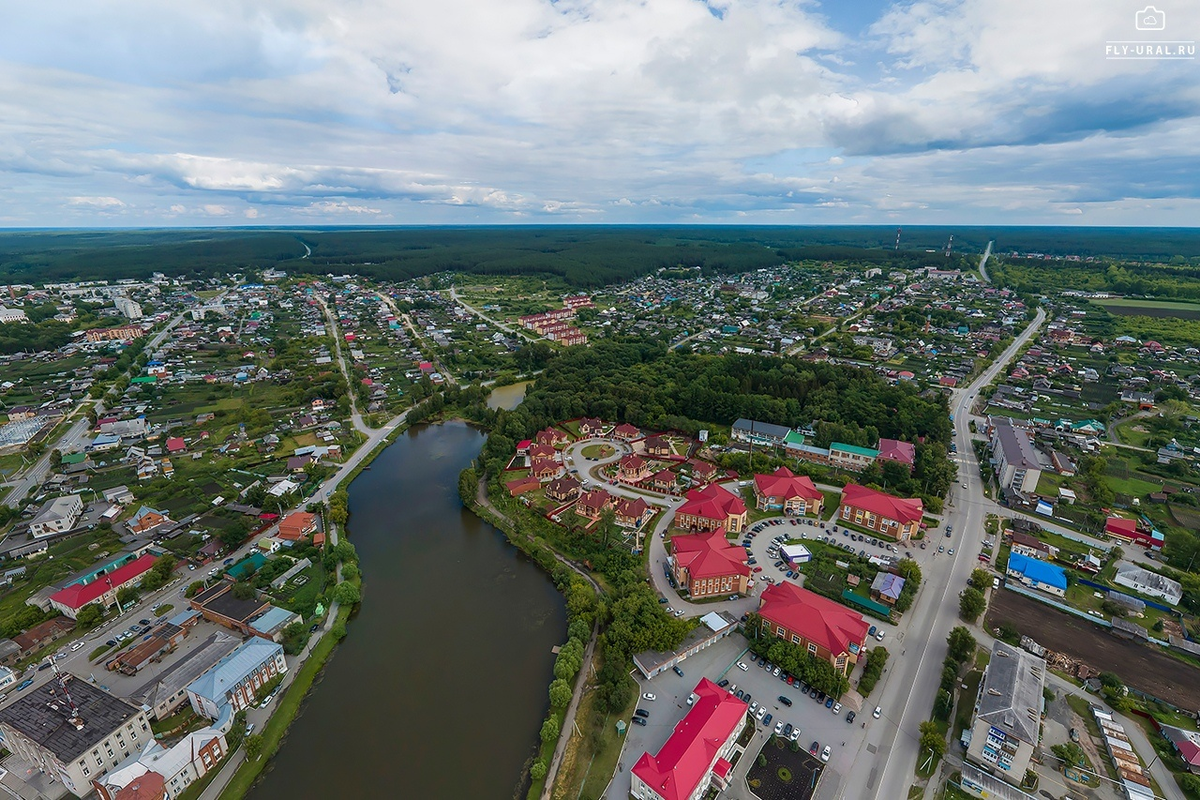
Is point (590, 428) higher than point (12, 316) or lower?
lower

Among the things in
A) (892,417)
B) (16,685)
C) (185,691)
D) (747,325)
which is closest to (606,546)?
(185,691)

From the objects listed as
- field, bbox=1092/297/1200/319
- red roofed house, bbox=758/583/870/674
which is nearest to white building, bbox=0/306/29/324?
red roofed house, bbox=758/583/870/674

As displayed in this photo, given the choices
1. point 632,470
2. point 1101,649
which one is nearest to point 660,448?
point 632,470

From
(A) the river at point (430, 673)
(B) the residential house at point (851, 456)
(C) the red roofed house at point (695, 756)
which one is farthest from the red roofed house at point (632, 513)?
(B) the residential house at point (851, 456)

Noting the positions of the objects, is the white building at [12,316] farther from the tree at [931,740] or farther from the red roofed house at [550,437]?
the tree at [931,740]

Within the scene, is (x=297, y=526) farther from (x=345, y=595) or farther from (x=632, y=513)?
(x=632, y=513)

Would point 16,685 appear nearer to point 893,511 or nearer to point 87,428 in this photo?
point 87,428
